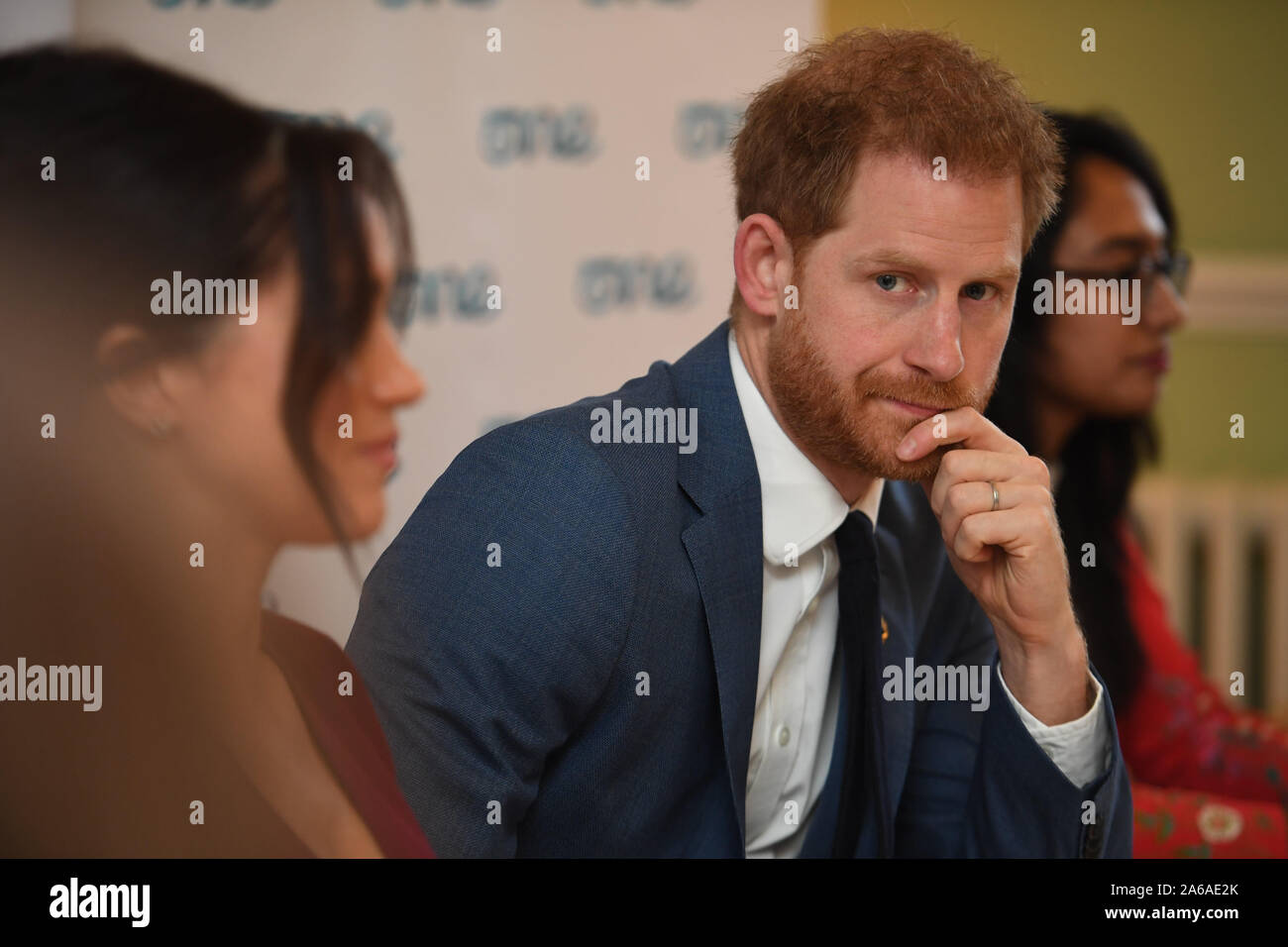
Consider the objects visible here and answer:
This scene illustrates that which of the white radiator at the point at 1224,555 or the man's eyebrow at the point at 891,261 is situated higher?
the man's eyebrow at the point at 891,261

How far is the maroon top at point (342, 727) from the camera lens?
42.5 inches

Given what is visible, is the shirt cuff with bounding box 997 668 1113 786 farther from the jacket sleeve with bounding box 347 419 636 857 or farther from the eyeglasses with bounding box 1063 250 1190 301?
the eyeglasses with bounding box 1063 250 1190 301

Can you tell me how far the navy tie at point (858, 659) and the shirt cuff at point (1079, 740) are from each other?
0.14 metres

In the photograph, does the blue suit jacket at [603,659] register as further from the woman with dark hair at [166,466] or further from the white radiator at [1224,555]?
the white radiator at [1224,555]

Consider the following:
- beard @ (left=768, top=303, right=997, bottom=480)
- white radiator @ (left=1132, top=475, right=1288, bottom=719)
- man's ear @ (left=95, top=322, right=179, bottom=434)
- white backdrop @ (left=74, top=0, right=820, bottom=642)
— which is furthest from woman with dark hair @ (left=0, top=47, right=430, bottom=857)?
white radiator @ (left=1132, top=475, right=1288, bottom=719)

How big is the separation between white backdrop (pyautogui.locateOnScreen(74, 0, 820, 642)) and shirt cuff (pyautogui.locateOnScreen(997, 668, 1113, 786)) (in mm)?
570

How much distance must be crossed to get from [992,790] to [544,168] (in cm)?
83

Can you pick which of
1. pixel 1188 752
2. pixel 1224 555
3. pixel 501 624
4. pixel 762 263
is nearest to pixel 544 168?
pixel 762 263

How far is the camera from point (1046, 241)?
1.36m

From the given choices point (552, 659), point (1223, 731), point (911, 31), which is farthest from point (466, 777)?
point (1223, 731)

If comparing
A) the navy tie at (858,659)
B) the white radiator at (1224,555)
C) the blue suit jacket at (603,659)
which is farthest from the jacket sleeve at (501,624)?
the white radiator at (1224,555)

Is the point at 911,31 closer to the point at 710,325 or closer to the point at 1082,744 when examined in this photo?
the point at 710,325

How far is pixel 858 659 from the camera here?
3.62 feet

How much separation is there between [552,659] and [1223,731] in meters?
1.11
